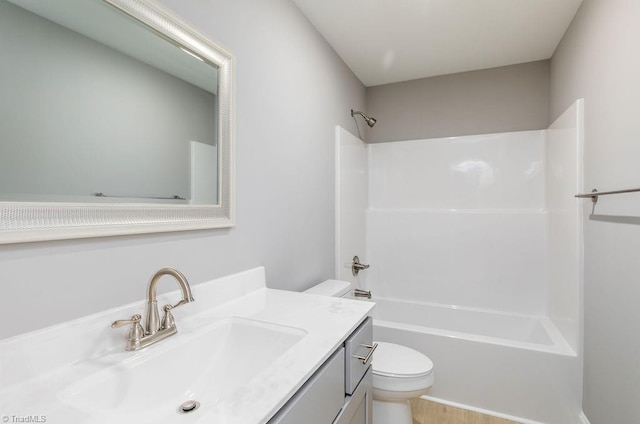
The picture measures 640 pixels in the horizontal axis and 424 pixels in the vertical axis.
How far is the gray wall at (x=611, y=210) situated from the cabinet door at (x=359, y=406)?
103cm

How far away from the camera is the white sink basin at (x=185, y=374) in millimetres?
705

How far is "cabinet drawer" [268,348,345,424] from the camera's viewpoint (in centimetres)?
71

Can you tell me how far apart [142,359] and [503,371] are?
2049 mm

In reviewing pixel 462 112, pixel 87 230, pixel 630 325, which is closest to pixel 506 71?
pixel 462 112

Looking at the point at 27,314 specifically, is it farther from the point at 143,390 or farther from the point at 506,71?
the point at 506,71

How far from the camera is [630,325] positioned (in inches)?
50.6

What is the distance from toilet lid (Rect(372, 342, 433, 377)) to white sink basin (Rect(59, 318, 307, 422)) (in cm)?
91

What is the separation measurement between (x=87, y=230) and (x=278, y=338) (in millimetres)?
613

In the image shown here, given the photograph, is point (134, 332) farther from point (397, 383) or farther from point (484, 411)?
point (484, 411)

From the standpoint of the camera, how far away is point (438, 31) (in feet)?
6.86

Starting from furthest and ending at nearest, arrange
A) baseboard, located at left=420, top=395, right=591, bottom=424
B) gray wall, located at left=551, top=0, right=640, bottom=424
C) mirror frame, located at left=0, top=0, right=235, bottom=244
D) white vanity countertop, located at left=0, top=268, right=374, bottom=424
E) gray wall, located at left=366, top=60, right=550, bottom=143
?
gray wall, located at left=366, top=60, right=550, bottom=143, baseboard, located at left=420, top=395, right=591, bottom=424, gray wall, located at left=551, top=0, right=640, bottom=424, mirror frame, located at left=0, top=0, right=235, bottom=244, white vanity countertop, located at left=0, top=268, right=374, bottom=424

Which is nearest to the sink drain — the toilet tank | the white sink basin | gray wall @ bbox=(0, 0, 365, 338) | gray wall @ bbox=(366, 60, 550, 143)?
the white sink basin

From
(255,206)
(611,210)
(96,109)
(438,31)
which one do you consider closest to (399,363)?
(255,206)

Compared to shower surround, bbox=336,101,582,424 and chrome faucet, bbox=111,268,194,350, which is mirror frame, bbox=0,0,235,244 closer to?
chrome faucet, bbox=111,268,194,350
